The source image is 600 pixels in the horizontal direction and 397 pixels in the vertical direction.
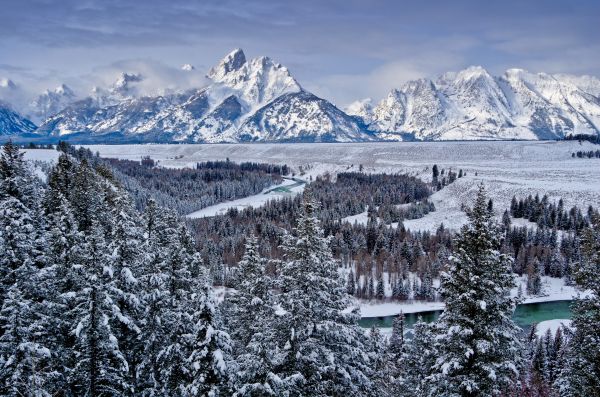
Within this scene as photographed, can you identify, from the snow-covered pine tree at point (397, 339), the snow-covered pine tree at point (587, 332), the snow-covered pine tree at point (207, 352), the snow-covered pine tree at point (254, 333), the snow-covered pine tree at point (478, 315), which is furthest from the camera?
the snow-covered pine tree at point (397, 339)

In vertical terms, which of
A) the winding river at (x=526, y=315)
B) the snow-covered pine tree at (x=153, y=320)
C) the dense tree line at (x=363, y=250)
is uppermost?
the snow-covered pine tree at (x=153, y=320)

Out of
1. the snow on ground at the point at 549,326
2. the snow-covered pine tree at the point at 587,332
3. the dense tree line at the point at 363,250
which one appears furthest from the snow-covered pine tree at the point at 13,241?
the snow on ground at the point at 549,326

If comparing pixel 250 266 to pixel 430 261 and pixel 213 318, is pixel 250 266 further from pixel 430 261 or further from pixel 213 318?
pixel 430 261

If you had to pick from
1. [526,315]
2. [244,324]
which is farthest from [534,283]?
[244,324]

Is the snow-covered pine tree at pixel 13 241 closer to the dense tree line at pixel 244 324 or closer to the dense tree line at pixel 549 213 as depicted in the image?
the dense tree line at pixel 244 324

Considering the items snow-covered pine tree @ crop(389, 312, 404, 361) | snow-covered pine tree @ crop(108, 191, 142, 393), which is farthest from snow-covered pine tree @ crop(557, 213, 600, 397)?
snow-covered pine tree @ crop(389, 312, 404, 361)

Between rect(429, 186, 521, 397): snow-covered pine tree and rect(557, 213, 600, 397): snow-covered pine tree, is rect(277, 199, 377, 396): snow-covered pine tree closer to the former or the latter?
rect(429, 186, 521, 397): snow-covered pine tree
